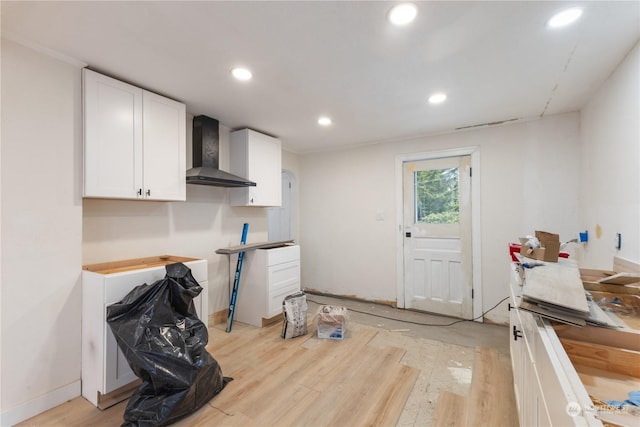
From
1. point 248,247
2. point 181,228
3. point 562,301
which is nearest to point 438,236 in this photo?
point 248,247

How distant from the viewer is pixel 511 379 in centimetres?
212

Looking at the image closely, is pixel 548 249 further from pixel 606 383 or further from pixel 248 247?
→ pixel 248 247

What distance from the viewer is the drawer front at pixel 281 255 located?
3120mm

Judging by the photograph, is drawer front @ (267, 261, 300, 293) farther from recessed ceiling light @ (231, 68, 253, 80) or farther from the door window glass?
recessed ceiling light @ (231, 68, 253, 80)

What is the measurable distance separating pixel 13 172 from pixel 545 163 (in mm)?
4464

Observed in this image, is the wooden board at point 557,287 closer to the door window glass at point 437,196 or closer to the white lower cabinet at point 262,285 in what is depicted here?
the door window glass at point 437,196

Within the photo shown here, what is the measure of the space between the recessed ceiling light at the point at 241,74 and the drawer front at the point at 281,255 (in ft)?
5.91

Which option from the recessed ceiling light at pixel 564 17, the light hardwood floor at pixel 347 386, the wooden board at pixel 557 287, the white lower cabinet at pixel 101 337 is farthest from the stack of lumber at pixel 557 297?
the white lower cabinet at pixel 101 337

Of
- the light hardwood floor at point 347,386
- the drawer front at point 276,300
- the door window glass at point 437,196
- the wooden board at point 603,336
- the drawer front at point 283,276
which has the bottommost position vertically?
the light hardwood floor at point 347,386

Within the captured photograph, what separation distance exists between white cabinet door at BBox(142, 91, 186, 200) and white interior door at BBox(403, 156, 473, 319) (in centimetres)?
274

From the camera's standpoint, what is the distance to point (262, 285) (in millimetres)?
3113

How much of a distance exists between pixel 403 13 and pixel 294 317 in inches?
105

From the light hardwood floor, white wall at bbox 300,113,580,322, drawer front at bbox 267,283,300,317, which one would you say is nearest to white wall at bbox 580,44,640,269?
white wall at bbox 300,113,580,322

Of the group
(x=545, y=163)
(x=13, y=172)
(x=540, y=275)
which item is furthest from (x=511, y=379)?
(x=13, y=172)
